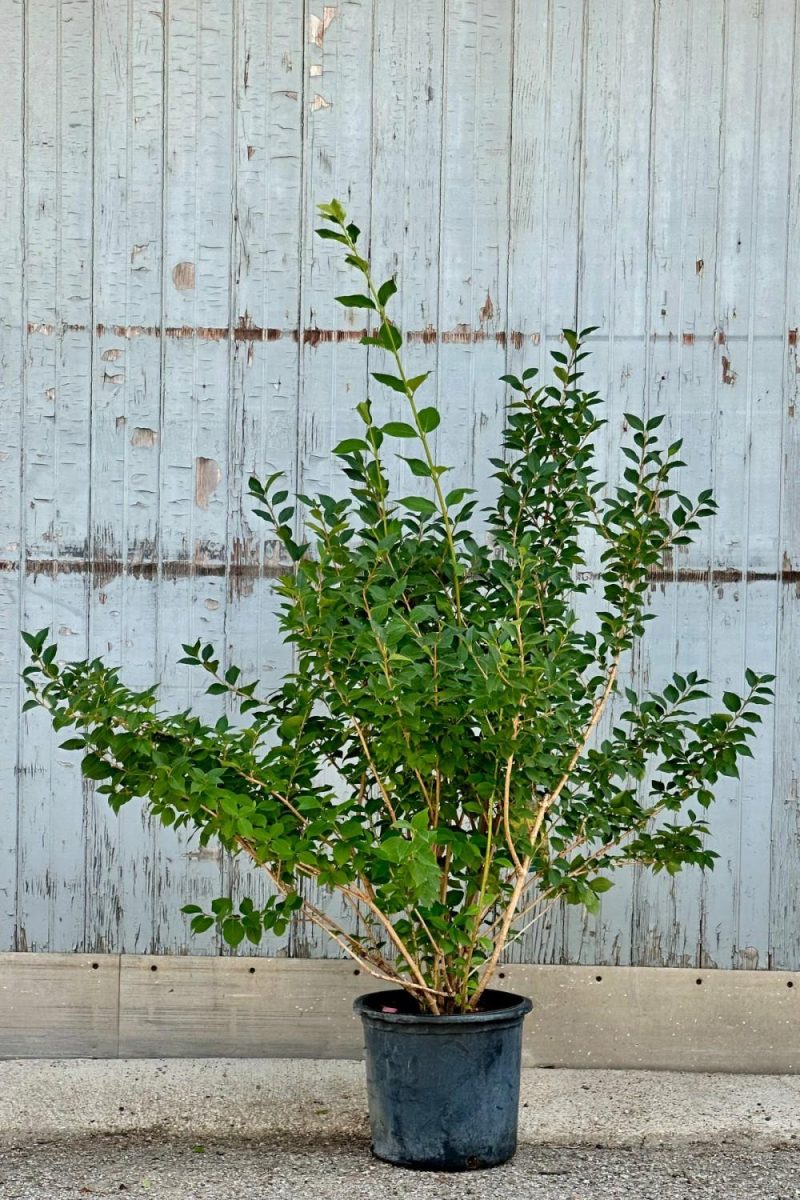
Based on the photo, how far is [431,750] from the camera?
2.81 metres

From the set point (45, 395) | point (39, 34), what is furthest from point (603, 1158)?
point (39, 34)

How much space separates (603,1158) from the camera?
3031 millimetres

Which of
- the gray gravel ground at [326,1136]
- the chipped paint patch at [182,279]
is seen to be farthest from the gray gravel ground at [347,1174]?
the chipped paint patch at [182,279]

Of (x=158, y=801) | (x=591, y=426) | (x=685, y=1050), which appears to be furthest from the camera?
(x=685, y=1050)

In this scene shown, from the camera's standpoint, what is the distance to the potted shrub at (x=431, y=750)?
8.86ft

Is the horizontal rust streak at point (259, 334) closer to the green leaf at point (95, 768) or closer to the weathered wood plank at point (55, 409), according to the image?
the weathered wood plank at point (55, 409)

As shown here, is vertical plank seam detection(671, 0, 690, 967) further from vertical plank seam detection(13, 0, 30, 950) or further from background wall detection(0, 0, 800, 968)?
vertical plank seam detection(13, 0, 30, 950)

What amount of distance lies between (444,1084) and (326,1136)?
1.57 feet

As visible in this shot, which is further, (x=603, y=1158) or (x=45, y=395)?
(x=45, y=395)

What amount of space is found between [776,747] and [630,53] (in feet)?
6.21

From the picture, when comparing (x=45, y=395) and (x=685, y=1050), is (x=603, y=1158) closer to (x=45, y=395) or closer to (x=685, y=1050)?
(x=685, y=1050)

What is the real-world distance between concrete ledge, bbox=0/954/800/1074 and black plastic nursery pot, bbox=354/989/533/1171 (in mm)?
674

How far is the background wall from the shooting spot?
11.9ft

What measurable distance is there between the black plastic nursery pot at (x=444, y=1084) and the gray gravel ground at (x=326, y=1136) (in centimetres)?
5
